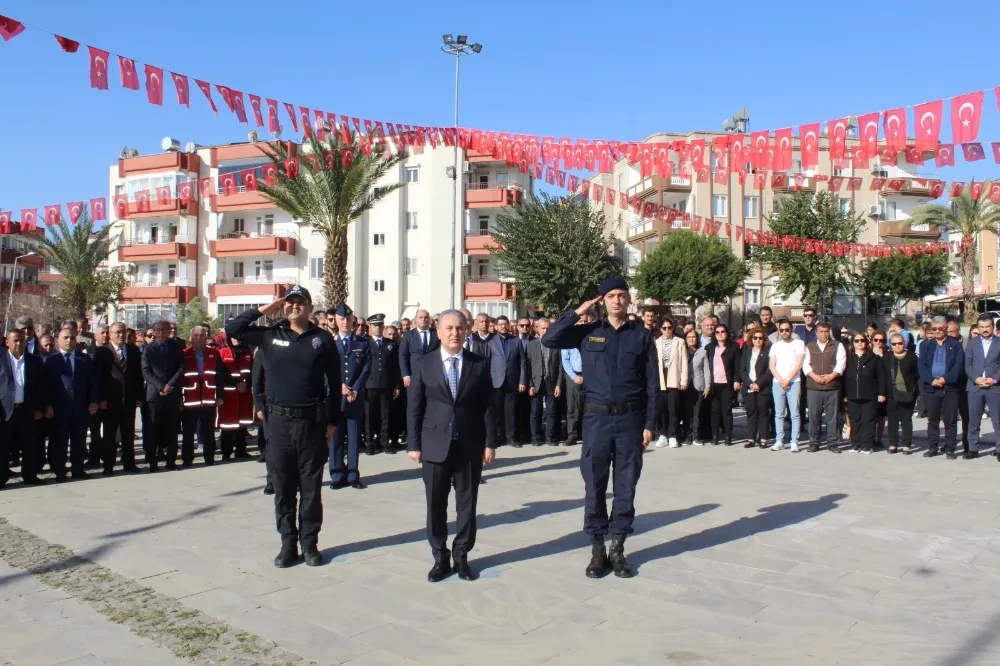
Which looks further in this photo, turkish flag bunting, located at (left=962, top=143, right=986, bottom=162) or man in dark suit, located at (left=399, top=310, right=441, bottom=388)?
turkish flag bunting, located at (left=962, top=143, right=986, bottom=162)

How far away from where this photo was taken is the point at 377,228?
4766cm

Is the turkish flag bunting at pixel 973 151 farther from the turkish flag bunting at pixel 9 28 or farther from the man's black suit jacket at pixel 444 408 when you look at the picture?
the turkish flag bunting at pixel 9 28

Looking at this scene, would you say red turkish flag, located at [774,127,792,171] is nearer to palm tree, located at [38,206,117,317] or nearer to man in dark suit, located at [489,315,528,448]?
man in dark suit, located at [489,315,528,448]

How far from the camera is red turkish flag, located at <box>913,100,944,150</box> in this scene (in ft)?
34.7

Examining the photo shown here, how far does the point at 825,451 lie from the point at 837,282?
30876 millimetres

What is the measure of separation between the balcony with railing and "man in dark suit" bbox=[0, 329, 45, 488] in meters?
38.6

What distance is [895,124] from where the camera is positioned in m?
11.2

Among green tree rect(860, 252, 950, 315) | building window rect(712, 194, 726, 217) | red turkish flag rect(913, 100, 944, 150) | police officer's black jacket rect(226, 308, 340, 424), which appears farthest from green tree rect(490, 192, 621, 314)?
police officer's black jacket rect(226, 308, 340, 424)

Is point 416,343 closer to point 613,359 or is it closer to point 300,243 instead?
point 613,359

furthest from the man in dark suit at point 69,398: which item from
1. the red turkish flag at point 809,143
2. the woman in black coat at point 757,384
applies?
the red turkish flag at point 809,143

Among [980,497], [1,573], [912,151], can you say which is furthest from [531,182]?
[1,573]

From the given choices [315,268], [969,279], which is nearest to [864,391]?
[969,279]

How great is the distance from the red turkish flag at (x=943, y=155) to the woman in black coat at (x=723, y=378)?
4337 mm

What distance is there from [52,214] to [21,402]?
402 inches
